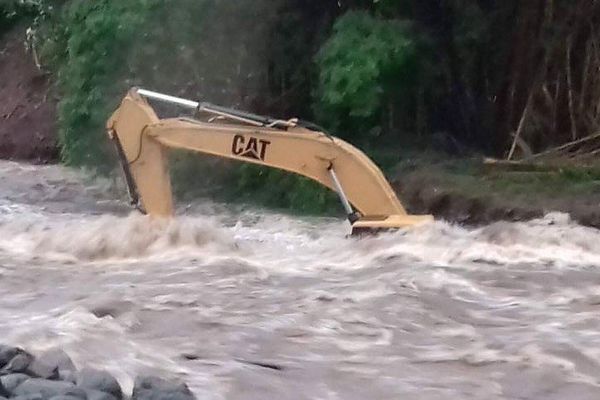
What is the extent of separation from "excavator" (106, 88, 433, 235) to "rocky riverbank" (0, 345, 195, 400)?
3802mm

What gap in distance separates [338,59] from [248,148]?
4231 millimetres

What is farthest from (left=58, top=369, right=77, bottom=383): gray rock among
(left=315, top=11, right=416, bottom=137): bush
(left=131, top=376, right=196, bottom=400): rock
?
(left=315, top=11, right=416, bottom=137): bush

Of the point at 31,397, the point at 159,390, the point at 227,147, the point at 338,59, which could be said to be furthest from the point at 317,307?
the point at 338,59

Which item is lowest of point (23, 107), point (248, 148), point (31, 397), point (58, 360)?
point (58, 360)

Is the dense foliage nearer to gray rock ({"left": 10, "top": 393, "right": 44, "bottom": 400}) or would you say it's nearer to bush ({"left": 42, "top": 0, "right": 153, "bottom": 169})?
bush ({"left": 42, "top": 0, "right": 153, "bottom": 169})

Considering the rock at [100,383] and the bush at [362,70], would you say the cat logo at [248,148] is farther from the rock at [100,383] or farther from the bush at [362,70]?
the rock at [100,383]

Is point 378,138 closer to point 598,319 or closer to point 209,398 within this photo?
point 598,319

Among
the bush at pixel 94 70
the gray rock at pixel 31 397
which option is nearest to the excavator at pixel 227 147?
the gray rock at pixel 31 397

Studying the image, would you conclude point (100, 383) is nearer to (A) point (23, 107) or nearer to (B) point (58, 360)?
(B) point (58, 360)

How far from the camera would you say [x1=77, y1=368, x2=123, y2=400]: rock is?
446 cm

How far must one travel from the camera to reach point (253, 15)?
13.9 meters

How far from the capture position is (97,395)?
4.29m

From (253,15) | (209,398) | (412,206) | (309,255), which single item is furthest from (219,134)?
(253,15)

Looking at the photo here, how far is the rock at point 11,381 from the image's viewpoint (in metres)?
4.37
